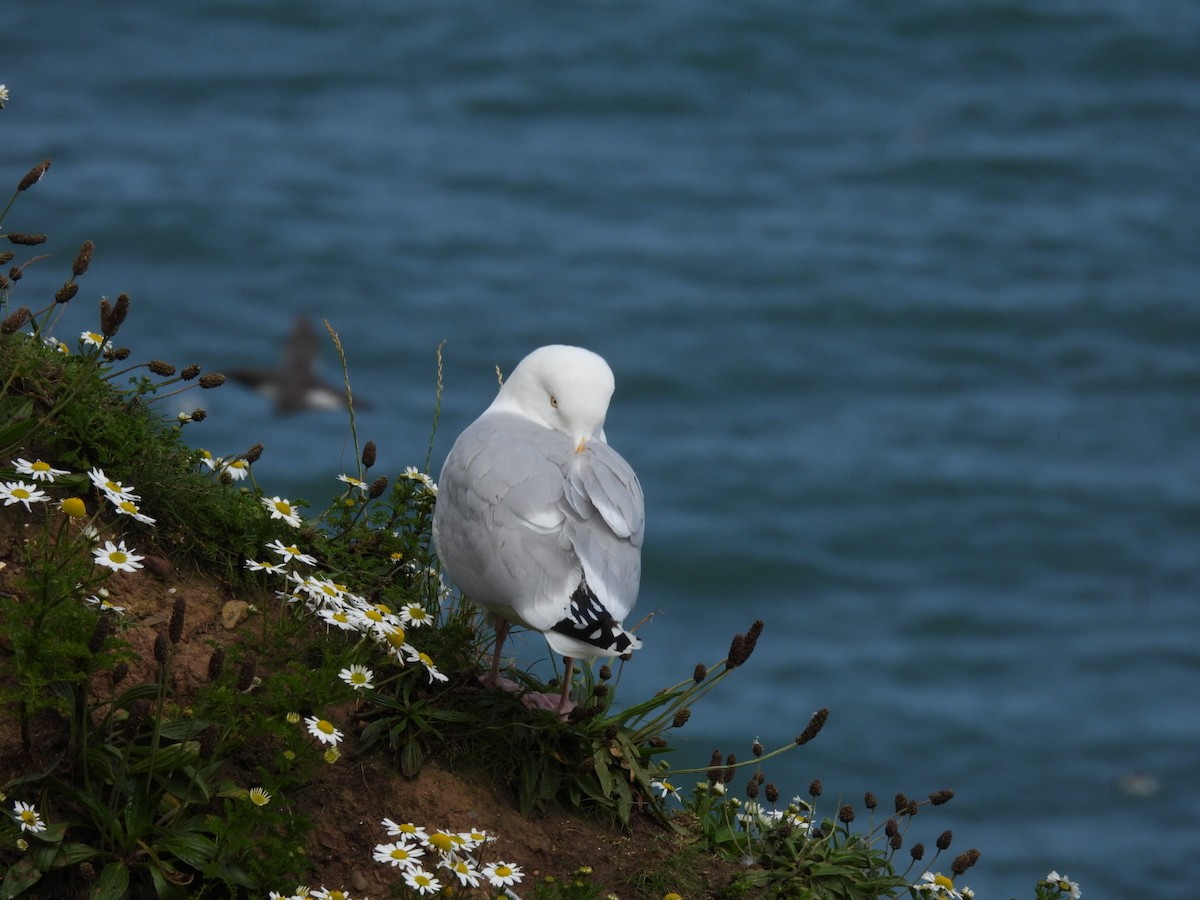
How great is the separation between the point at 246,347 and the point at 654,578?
4735 mm

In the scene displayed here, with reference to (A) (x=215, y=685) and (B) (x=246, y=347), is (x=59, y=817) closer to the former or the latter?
(A) (x=215, y=685)

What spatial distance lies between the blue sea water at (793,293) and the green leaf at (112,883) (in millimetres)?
8005

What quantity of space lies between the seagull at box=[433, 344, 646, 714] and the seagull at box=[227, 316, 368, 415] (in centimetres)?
917

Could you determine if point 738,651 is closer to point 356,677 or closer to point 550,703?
point 550,703

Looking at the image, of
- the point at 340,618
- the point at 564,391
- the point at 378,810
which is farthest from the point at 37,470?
the point at 564,391

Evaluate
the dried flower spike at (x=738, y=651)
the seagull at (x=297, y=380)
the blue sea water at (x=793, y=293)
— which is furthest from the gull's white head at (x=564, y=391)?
the seagull at (x=297, y=380)

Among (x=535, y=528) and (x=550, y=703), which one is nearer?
(x=535, y=528)

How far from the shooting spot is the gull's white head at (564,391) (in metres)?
4.77

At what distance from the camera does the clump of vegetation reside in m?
3.52

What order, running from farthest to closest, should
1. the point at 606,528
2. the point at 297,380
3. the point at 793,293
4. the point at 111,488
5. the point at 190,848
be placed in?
1. the point at 793,293
2. the point at 297,380
3. the point at 606,528
4. the point at 111,488
5. the point at 190,848

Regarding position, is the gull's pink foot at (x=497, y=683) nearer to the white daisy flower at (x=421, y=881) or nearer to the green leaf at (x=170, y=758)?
the white daisy flower at (x=421, y=881)

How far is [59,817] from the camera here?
3.57 meters

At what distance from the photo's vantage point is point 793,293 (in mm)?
17000

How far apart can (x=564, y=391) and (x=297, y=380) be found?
31.6 feet
